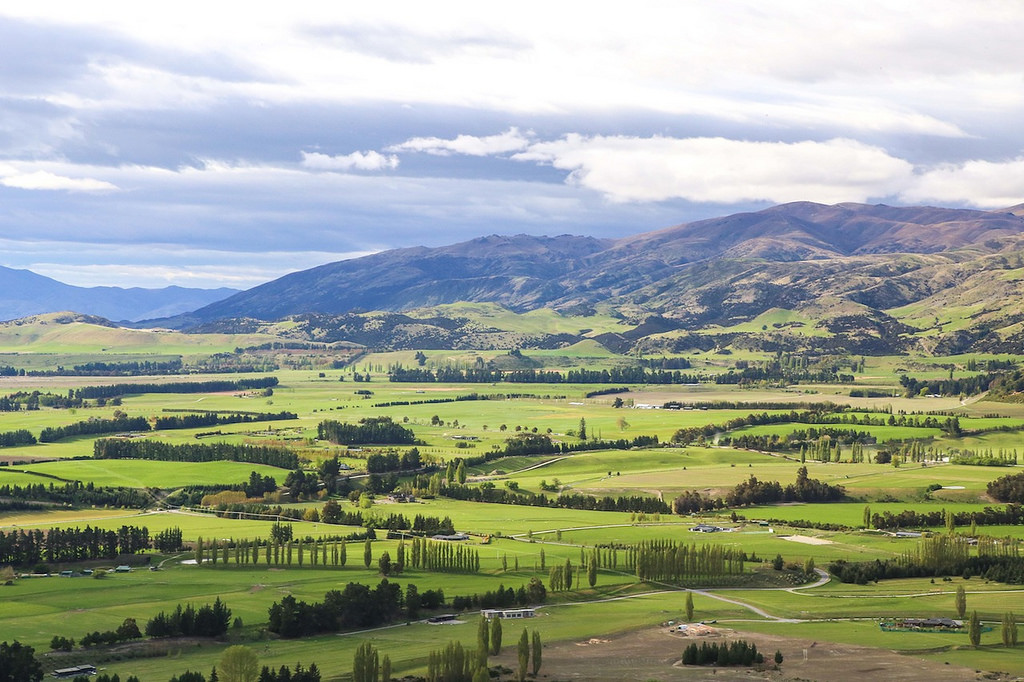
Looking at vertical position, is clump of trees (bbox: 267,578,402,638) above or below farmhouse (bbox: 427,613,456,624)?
above

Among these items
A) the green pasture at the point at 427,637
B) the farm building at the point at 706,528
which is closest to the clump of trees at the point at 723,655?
the green pasture at the point at 427,637

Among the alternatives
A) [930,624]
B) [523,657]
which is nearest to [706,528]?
[930,624]

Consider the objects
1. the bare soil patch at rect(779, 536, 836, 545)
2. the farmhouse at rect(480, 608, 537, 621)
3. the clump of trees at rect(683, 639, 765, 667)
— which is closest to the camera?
the clump of trees at rect(683, 639, 765, 667)

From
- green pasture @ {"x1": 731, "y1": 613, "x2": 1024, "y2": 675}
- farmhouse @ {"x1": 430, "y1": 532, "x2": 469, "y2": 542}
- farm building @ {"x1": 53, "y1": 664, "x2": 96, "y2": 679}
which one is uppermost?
farmhouse @ {"x1": 430, "y1": 532, "x2": 469, "y2": 542}

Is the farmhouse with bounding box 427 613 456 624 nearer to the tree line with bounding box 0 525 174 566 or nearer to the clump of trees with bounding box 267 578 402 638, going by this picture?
the clump of trees with bounding box 267 578 402 638

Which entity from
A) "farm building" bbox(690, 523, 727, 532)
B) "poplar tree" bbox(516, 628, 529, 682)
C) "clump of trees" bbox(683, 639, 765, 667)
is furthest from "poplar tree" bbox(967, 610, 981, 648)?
"farm building" bbox(690, 523, 727, 532)

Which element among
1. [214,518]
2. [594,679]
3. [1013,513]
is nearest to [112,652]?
[594,679]

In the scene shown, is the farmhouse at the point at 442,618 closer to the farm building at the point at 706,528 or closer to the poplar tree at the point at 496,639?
the poplar tree at the point at 496,639
